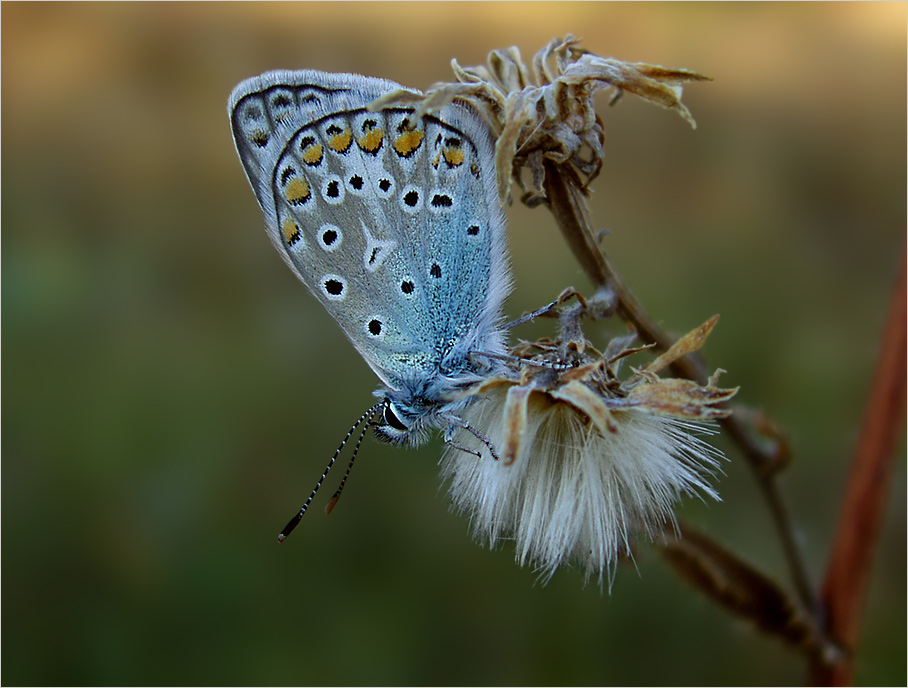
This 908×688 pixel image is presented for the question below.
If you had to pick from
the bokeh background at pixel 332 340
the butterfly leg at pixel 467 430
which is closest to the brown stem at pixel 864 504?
the bokeh background at pixel 332 340

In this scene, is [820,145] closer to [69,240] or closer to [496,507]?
[496,507]

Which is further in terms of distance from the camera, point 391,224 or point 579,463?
point 391,224

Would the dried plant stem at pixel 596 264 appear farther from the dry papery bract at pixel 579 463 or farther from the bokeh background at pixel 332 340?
the bokeh background at pixel 332 340

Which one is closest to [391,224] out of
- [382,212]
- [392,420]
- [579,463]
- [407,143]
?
[382,212]

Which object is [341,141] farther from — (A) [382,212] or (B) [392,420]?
(B) [392,420]

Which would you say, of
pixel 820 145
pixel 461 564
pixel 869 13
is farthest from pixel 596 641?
pixel 869 13

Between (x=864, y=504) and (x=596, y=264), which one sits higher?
(x=596, y=264)

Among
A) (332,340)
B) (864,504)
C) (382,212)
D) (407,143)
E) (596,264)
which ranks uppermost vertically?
(407,143)
